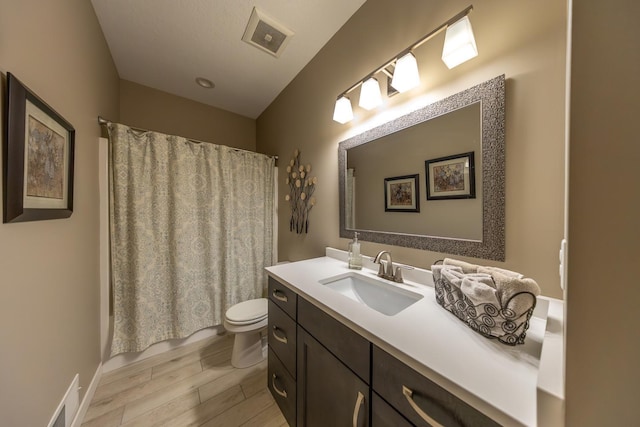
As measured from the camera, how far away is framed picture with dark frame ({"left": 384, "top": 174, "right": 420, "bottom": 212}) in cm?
108

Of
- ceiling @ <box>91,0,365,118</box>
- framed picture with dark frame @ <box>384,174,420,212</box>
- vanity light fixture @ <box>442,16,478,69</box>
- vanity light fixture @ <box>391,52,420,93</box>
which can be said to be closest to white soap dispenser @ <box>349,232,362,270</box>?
framed picture with dark frame @ <box>384,174,420,212</box>

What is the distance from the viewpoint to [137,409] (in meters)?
1.22

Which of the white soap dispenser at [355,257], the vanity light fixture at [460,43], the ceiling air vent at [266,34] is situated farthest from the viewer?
the ceiling air vent at [266,34]

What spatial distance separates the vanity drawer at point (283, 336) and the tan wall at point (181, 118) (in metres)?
2.22

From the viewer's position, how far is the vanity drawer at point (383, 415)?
0.55 meters

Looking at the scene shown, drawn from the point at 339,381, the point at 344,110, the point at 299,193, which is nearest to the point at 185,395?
the point at 339,381

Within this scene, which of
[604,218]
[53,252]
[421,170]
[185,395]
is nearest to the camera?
[604,218]

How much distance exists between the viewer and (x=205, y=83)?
2.06 meters

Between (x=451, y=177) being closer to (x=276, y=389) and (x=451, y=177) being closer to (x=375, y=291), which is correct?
(x=375, y=291)

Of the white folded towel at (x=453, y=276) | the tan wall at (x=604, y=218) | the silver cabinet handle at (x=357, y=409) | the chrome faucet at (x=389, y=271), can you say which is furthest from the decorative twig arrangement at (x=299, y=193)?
the tan wall at (x=604, y=218)

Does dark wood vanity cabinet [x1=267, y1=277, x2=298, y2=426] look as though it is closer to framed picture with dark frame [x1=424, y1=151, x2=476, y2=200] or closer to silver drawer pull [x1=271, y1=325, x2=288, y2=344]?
silver drawer pull [x1=271, y1=325, x2=288, y2=344]

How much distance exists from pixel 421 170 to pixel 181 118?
257 centimetres

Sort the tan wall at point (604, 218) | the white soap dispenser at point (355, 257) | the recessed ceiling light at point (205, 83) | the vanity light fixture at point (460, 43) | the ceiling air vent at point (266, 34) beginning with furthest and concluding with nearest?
1. the recessed ceiling light at point (205, 83)
2. the ceiling air vent at point (266, 34)
3. the white soap dispenser at point (355, 257)
4. the vanity light fixture at point (460, 43)
5. the tan wall at point (604, 218)

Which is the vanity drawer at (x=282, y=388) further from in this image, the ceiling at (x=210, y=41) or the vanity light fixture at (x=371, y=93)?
the ceiling at (x=210, y=41)
